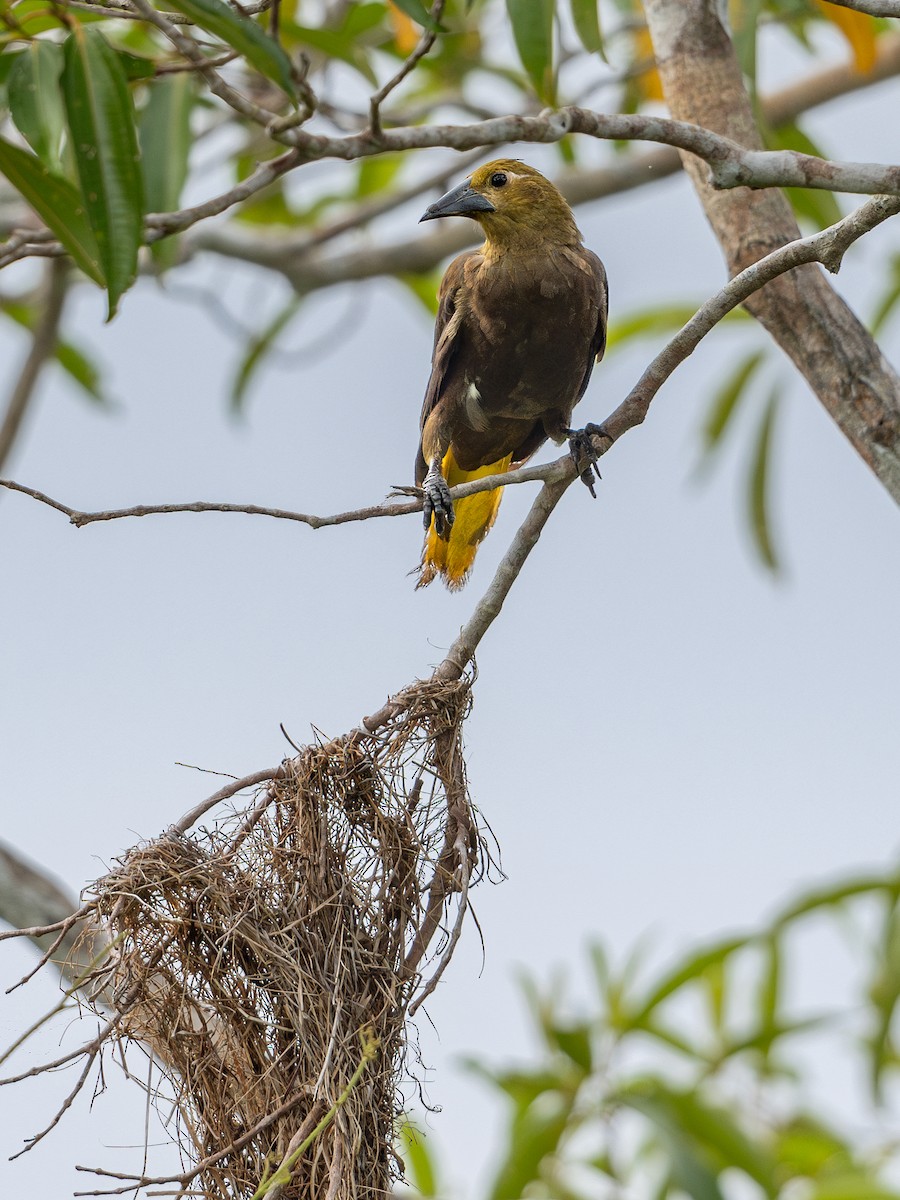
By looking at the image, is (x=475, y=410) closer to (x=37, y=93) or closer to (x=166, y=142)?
(x=166, y=142)

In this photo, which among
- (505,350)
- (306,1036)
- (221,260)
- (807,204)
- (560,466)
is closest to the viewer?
(306,1036)

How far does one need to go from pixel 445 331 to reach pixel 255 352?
103 inches

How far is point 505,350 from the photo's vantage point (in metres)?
4.10

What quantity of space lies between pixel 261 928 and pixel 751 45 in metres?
3.07

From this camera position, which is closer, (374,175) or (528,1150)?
(528,1150)

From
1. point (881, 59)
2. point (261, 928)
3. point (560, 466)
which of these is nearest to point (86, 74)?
point (560, 466)

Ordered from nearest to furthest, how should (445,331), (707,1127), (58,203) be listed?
1. (58,203)
2. (707,1127)
3. (445,331)

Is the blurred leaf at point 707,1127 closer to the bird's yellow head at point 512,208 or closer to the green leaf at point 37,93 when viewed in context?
the bird's yellow head at point 512,208

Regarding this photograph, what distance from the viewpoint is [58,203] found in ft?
7.89

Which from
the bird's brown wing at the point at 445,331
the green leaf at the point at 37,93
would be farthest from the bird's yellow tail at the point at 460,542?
the green leaf at the point at 37,93

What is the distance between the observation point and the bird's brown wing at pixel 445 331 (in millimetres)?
4184

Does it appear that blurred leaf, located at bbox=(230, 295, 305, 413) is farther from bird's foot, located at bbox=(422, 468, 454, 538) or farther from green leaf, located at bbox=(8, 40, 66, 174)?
green leaf, located at bbox=(8, 40, 66, 174)

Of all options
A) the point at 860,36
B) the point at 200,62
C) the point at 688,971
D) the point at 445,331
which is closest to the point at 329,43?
the point at 445,331

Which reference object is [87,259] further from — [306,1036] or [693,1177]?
[693,1177]
